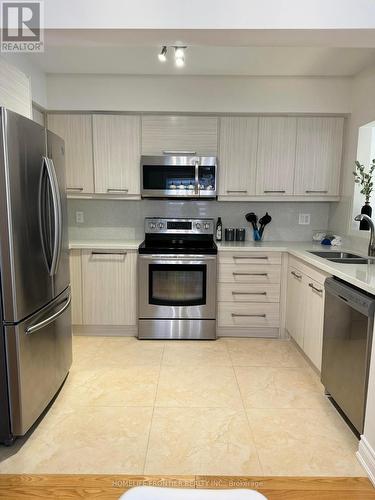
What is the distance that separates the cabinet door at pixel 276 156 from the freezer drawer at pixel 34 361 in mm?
2216

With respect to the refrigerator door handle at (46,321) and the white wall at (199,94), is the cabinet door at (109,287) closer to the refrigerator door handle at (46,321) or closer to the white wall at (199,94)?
the refrigerator door handle at (46,321)

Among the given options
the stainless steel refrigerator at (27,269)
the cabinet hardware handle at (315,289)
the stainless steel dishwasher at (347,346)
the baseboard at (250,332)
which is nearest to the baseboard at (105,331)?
the baseboard at (250,332)

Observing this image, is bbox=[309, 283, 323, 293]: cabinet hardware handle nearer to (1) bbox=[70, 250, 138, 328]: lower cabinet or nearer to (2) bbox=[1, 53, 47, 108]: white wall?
(1) bbox=[70, 250, 138, 328]: lower cabinet

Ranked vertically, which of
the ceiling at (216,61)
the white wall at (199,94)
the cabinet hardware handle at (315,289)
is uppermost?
the ceiling at (216,61)

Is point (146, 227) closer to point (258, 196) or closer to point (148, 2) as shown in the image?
point (258, 196)

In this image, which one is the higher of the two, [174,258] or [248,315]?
[174,258]

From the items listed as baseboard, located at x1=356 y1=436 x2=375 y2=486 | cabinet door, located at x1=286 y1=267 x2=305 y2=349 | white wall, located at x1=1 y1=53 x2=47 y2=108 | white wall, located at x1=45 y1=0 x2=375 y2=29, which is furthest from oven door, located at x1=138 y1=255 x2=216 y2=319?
white wall, located at x1=45 y1=0 x2=375 y2=29

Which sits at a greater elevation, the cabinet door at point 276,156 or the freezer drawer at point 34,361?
the cabinet door at point 276,156

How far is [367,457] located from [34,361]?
6.02 ft

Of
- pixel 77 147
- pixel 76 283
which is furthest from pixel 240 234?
pixel 77 147

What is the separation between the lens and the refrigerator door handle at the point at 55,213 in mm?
1898

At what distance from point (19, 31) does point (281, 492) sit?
2.49m

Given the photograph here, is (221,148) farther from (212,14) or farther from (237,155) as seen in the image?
(212,14)

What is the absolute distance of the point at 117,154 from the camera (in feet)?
10.7
